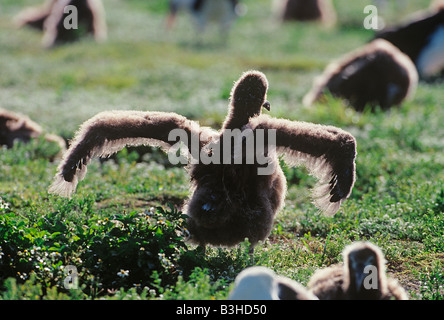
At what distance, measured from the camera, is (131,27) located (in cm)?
2358

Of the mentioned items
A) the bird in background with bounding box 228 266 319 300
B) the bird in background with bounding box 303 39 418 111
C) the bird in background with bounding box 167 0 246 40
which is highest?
the bird in background with bounding box 167 0 246 40

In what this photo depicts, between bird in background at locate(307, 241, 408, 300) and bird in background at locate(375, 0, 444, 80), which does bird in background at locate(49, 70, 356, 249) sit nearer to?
bird in background at locate(307, 241, 408, 300)

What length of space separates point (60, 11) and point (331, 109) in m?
11.4

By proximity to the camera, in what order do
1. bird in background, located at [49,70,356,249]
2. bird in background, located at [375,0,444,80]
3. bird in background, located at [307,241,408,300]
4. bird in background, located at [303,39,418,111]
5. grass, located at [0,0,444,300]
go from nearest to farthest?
1. bird in background, located at [307,241,408,300]
2. grass, located at [0,0,444,300]
3. bird in background, located at [49,70,356,249]
4. bird in background, located at [303,39,418,111]
5. bird in background, located at [375,0,444,80]

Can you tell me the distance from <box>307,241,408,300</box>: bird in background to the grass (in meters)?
0.58

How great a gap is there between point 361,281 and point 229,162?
1.60m

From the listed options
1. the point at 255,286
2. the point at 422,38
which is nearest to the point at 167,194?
the point at 255,286

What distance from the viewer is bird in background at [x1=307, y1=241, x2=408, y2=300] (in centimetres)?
505

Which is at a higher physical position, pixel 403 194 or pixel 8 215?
pixel 403 194

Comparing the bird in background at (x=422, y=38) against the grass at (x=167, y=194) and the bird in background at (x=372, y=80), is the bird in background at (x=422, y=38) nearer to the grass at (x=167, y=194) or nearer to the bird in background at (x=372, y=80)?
the grass at (x=167, y=194)

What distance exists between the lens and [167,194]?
8.25 metres

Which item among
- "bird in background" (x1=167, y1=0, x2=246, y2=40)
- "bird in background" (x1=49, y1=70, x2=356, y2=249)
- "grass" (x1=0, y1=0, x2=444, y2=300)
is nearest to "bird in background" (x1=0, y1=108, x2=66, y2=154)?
"grass" (x1=0, y1=0, x2=444, y2=300)
